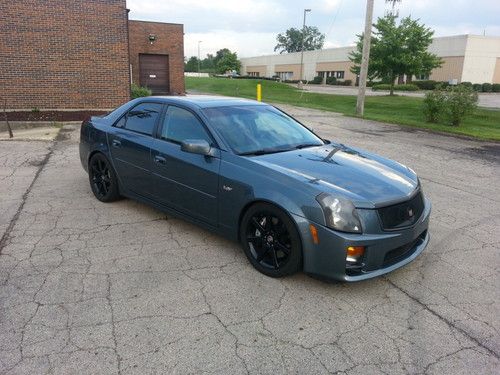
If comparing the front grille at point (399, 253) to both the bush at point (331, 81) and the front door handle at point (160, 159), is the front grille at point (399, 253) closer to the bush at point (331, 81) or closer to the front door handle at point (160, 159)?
the front door handle at point (160, 159)

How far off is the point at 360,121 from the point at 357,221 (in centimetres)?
1486

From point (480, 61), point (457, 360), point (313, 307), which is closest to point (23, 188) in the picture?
point (313, 307)

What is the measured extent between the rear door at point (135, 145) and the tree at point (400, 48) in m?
28.2

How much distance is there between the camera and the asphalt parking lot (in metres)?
2.75

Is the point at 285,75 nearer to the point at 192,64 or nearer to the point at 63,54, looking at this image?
the point at 192,64

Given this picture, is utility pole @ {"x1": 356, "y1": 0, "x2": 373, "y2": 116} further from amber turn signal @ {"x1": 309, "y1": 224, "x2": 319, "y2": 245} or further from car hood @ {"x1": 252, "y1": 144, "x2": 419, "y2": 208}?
amber turn signal @ {"x1": 309, "y1": 224, "x2": 319, "y2": 245}

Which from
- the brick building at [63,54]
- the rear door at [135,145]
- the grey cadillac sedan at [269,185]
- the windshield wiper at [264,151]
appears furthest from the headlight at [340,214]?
the brick building at [63,54]

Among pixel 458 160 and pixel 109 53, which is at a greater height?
pixel 109 53

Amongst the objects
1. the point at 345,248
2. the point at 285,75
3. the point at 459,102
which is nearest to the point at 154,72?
the point at 459,102

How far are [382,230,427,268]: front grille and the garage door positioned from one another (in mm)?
23589

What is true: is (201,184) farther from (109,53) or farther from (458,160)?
(109,53)

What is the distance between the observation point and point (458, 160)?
959 cm

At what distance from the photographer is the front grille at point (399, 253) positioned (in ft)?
11.5

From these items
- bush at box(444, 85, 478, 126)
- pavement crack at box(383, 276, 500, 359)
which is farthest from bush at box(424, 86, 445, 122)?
pavement crack at box(383, 276, 500, 359)
